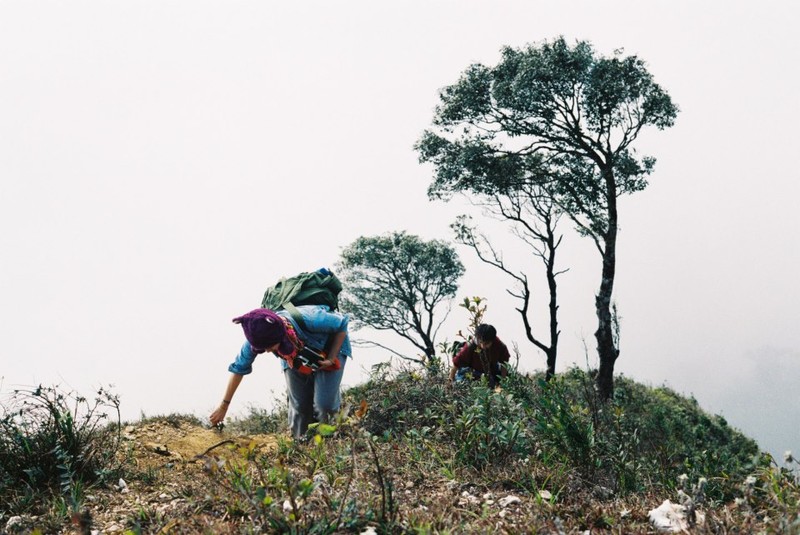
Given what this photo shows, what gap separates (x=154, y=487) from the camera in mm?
4770

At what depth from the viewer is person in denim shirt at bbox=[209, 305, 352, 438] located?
6.02 meters

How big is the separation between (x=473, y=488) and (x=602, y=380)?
14.3 metres

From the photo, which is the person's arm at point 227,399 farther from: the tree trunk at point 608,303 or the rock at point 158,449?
the tree trunk at point 608,303

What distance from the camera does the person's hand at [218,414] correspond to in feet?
19.7

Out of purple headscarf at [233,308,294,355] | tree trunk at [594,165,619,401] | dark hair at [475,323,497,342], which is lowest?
purple headscarf at [233,308,294,355]

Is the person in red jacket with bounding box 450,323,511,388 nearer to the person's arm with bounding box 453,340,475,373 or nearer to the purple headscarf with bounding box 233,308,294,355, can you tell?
the person's arm with bounding box 453,340,475,373

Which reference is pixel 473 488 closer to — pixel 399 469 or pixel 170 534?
pixel 399 469

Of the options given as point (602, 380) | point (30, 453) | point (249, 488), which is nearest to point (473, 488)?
point (249, 488)

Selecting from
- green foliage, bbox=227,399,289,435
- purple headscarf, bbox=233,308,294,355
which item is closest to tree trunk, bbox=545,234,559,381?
green foliage, bbox=227,399,289,435

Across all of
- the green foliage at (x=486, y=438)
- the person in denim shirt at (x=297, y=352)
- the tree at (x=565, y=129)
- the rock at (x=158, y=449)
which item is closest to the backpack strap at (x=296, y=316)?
the person in denim shirt at (x=297, y=352)

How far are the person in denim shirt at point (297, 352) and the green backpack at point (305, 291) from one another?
6.8 inches

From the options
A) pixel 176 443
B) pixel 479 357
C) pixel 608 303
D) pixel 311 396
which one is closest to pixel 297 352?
pixel 311 396

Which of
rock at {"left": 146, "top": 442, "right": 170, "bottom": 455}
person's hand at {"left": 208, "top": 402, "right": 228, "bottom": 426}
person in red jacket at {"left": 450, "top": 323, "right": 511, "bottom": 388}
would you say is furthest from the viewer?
person in red jacket at {"left": 450, "top": 323, "right": 511, "bottom": 388}

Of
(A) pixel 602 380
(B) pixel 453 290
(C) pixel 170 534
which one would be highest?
(B) pixel 453 290
